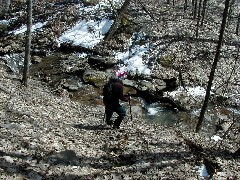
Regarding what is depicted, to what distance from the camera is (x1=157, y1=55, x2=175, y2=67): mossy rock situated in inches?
1041

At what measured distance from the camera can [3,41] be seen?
2759 cm

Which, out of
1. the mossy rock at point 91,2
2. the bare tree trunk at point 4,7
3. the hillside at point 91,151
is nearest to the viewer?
the hillside at point 91,151

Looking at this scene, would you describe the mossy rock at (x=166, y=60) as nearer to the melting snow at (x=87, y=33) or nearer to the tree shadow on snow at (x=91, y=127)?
the melting snow at (x=87, y=33)

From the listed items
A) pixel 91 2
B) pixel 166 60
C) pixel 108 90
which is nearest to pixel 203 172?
pixel 108 90

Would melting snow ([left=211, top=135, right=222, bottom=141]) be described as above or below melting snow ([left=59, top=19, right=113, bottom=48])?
below

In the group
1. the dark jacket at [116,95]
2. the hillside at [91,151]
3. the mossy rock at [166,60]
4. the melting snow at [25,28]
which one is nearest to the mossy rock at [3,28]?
the melting snow at [25,28]

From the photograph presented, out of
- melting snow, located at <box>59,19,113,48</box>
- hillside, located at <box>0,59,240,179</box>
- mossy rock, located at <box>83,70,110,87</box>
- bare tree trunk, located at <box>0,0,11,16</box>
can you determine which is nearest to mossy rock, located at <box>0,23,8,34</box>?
bare tree trunk, located at <box>0,0,11,16</box>

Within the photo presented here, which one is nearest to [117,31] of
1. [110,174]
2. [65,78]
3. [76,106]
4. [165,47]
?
[165,47]

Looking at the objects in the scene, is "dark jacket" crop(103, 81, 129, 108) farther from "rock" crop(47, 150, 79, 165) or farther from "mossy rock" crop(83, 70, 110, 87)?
"mossy rock" crop(83, 70, 110, 87)

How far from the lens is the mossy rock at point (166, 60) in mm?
26438

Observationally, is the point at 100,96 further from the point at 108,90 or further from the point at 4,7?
the point at 4,7

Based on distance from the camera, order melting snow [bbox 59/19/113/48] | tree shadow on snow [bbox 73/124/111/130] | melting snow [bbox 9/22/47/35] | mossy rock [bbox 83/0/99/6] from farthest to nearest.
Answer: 1. mossy rock [bbox 83/0/99/6]
2. melting snow [bbox 9/22/47/35]
3. melting snow [bbox 59/19/113/48]
4. tree shadow on snow [bbox 73/124/111/130]

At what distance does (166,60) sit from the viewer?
1061 inches

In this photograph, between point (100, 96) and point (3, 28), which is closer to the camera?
point (100, 96)
